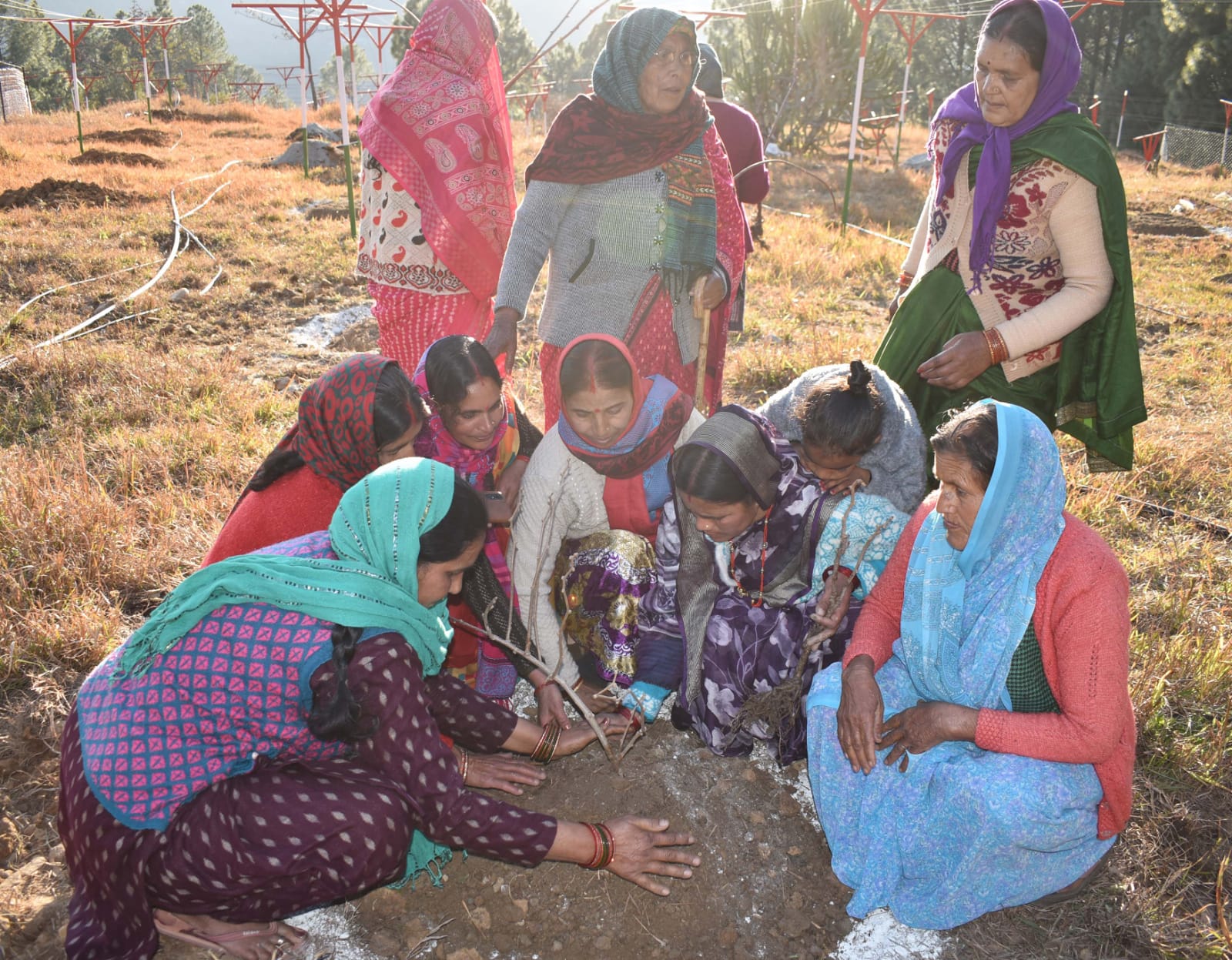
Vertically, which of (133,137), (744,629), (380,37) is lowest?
(744,629)

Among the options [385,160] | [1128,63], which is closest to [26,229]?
[385,160]

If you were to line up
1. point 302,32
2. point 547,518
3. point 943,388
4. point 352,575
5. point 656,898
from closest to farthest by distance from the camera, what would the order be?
point 352,575 < point 656,898 < point 547,518 < point 943,388 < point 302,32

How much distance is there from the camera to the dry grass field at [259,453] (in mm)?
2150

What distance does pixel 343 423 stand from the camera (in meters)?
2.39

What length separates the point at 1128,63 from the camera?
2553 cm

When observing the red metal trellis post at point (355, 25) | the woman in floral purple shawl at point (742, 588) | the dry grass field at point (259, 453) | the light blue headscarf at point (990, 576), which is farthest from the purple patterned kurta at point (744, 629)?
the red metal trellis post at point (355, 25)

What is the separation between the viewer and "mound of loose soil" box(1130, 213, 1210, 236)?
1120cm

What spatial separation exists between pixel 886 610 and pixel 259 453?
308cm

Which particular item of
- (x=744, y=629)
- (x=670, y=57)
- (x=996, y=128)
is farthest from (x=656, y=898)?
(x=670, y=57)

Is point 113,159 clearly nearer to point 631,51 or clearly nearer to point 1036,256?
point 631,51

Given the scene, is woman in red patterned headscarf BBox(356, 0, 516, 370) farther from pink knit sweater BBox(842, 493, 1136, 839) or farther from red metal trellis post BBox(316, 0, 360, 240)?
red metal trellis post BBox(316, 0, 360, 240)

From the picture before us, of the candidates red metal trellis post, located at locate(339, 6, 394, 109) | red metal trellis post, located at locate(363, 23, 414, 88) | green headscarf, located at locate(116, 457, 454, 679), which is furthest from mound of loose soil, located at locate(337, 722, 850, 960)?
red metal trellis post, located at locate(363, 23, 414, 88)

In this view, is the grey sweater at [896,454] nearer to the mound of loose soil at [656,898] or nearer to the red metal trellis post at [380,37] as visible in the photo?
the mound of loose soil at [656,898]

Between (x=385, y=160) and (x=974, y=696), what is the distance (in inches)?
106
